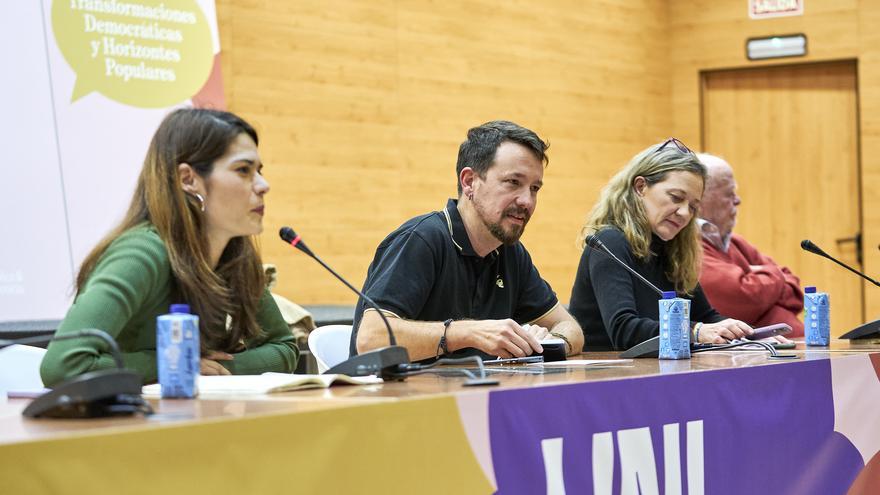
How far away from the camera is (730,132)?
825 cm

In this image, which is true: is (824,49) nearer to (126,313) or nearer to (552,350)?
(552,350)

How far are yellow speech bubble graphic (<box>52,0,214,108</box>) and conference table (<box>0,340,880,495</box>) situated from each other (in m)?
2.90

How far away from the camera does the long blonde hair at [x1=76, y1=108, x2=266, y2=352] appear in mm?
2193

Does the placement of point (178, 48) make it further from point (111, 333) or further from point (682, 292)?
point (111, 333)

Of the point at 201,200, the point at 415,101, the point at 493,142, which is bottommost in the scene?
the point at 201,200

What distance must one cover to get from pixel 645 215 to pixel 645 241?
4.2 inches

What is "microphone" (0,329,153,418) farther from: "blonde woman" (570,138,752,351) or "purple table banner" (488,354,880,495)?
"blonde woman" (570,138,752,351)

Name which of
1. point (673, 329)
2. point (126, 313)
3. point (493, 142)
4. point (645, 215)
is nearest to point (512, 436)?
point (126, 313)

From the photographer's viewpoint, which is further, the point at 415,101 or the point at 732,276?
the point at 415,101

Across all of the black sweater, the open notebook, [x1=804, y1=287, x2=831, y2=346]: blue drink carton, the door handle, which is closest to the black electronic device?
the black sweater

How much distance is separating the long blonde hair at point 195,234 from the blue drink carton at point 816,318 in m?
1.67

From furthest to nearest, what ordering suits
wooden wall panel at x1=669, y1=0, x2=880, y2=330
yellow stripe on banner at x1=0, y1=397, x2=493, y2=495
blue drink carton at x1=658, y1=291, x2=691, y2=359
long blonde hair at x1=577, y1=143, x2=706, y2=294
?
1. wooden wall panel at x1=669, y1=0, x2=880, y2=330
2. long blonde hair at x1=577, y1=143, x2=706, y2=294
3. blue drink carton at x1=658, y1=291, x2=691, y2=359
4. yellow stripe on banner at x1=0, y1=397, x2=493, y2=495

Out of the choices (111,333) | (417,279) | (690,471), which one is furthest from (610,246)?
(111,333)

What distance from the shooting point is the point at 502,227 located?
9.47 ft
